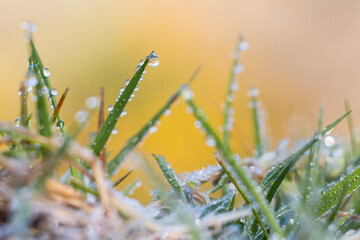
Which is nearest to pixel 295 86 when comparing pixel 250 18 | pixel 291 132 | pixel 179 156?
pixel 250 18

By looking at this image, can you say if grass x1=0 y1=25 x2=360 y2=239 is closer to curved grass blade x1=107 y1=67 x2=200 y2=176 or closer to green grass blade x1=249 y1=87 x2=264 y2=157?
curved grass blade x1=107 y1=67 x2=200 y2=176

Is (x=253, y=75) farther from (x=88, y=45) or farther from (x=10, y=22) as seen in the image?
(x=10, y=22)

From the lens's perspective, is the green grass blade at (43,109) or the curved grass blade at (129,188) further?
the curved grass blade at (129,188)

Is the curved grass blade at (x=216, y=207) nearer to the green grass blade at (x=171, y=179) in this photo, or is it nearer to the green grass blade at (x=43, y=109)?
the green grass blade at (x=171, y=179)

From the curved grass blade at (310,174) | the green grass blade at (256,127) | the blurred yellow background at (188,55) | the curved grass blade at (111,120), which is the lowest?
the curved grass blade at (310,174)

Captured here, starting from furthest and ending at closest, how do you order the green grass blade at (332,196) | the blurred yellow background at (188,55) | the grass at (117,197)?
the blurred yellow background at (188,55) < the green grass blade at (332,196) < the grass at (117,197)

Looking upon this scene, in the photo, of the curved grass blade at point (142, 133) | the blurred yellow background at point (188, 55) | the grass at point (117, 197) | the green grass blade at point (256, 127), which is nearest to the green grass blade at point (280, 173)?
the grass at point (117, 197)

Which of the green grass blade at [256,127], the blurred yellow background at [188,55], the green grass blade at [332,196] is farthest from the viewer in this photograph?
the blurred yellow background at [188,55]
